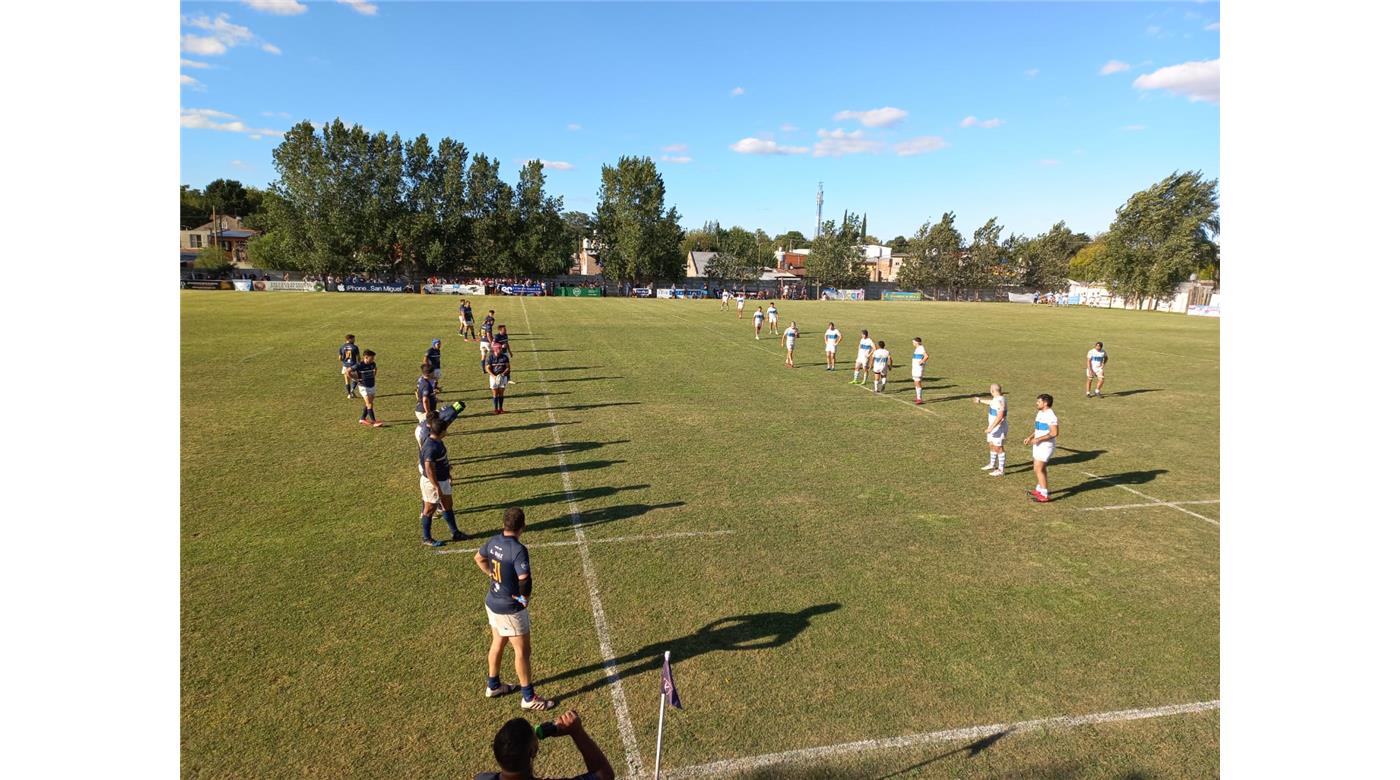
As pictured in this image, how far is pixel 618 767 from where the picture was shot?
5.40 meters

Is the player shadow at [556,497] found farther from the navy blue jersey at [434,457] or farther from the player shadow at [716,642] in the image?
the player shadow at [716,642]

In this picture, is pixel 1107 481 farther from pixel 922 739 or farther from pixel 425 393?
pixel 425 393

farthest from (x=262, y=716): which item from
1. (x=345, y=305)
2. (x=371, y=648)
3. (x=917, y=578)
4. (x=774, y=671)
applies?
(x=345, y=305)

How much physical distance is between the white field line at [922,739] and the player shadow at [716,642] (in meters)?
1.40

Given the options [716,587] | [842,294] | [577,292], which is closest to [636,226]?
[577,292]

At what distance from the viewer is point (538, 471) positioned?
12.8 m

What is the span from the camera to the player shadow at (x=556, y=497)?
35.5 feet

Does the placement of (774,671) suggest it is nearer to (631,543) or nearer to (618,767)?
(618,767)

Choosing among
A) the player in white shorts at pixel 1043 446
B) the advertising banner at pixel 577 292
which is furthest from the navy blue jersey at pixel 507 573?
the advertising banner at pixel 577 292

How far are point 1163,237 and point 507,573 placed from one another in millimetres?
94664

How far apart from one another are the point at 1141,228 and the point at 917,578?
8974 centimetres

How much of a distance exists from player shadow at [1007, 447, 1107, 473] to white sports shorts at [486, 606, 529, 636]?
421 inches

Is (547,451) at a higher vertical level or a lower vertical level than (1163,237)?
lower

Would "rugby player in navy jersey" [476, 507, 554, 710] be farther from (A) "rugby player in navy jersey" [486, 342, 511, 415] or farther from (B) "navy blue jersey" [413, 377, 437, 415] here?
(A) "rugby player in navy jersey" [486, 342, 511, 415]
